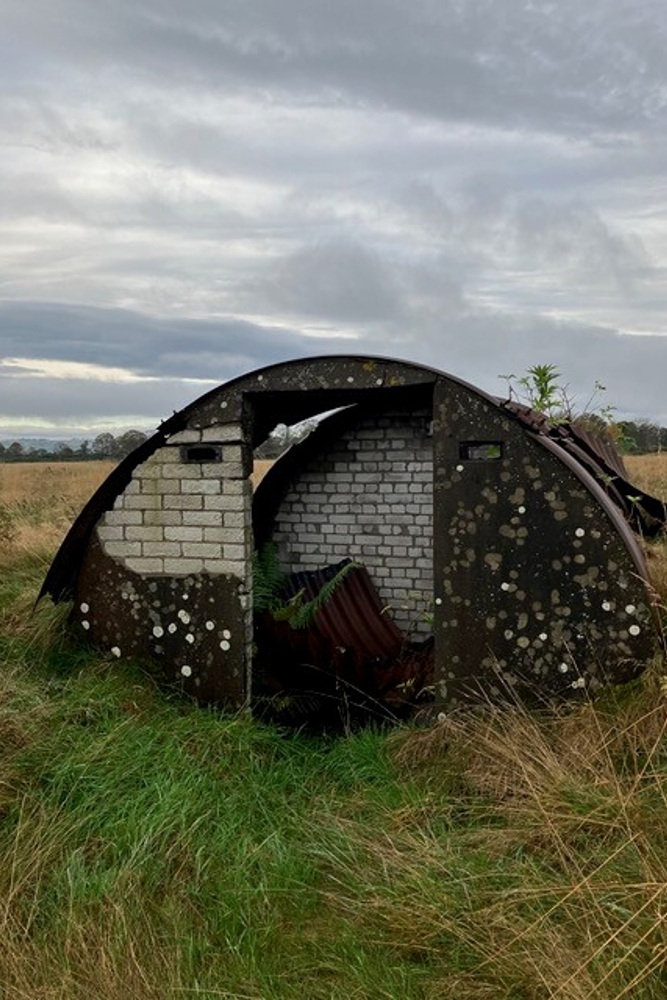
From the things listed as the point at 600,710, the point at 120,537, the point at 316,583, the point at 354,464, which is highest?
the point at 354,464

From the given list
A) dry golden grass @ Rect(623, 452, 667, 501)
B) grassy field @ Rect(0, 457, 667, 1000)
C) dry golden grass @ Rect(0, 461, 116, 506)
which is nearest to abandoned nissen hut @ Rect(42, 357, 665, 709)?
grassy field @ Rect(0, 457, 667, 1000)

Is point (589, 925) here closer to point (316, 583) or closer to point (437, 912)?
point (437, 912)

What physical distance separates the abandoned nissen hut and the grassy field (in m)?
0.48

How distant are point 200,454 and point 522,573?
263cm

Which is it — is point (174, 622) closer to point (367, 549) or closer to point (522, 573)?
point (367, 549)

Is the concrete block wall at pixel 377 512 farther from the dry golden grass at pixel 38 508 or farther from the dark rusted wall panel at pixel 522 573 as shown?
the dry golden grass at pixel 38 508

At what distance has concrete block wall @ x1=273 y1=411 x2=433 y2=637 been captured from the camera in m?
7.83

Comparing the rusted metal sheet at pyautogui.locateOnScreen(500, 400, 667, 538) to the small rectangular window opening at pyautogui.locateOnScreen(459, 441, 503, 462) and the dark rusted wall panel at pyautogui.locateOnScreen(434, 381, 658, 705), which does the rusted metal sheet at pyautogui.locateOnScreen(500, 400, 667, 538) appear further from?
the dark rusted wall panel at pyautogui.locateOnScreen(434, 381, 658, 705)

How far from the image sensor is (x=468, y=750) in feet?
16.4

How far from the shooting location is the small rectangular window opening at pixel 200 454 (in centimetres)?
634

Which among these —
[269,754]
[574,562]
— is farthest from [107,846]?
[574,562]

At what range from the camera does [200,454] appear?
6.42 m

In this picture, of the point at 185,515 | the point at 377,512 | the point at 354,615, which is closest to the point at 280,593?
the point at 354,615

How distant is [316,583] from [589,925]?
186 inches
